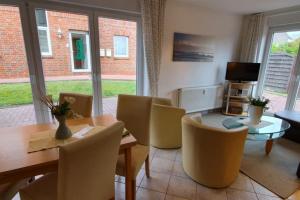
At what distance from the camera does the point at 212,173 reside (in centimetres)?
179

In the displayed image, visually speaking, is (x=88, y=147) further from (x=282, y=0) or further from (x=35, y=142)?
(x=282, y=0)

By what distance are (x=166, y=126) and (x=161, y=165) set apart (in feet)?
1.80

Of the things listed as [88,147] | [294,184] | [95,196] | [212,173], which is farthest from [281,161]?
[88,147]

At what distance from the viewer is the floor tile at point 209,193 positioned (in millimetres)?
1748

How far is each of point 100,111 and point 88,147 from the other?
2.29m

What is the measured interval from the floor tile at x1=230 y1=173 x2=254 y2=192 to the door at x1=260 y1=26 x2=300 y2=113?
103 inches

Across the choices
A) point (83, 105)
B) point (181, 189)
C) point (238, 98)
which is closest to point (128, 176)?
point (181, 189)

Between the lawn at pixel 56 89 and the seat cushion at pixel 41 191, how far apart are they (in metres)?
1.73

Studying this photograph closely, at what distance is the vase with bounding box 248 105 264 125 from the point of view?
96.1 inches

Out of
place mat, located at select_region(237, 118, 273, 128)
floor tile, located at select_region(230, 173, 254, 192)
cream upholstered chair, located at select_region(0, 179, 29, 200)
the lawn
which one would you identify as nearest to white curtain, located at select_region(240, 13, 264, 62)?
place mat, located at select_region(237, 118, 273, 128)

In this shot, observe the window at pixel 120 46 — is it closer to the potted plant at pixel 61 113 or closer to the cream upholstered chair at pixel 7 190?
the potted plant at pixel 61 113

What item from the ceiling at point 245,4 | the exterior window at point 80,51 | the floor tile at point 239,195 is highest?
the ceiling at point 245,4

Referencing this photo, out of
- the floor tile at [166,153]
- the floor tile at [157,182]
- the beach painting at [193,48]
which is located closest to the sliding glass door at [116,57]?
the beach painting at [193,48]

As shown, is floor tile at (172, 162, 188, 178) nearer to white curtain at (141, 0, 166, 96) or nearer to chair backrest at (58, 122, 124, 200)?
chair backrest at (58, 122, 124, 200)
